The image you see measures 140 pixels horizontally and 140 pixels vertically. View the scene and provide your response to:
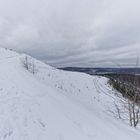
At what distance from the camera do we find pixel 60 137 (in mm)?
5445

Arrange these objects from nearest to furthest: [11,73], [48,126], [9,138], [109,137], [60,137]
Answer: [9,138] → [60,137] → [48,126] → [109,137] → [11,73]

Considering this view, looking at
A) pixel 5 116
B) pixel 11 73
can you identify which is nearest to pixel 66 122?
pixel 5 116

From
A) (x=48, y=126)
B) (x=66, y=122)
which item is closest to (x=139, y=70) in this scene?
(x=66, y=122)

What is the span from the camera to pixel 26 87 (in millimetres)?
8492

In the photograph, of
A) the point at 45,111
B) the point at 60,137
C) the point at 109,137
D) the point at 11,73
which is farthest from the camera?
the point at 11,73

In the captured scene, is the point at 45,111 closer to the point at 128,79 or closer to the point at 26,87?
the point at 26,87

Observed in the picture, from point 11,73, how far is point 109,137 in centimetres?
631

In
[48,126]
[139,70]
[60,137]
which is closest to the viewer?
[60,137]

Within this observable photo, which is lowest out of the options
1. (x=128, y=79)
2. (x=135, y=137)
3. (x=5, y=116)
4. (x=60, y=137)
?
(x=135, y=137)

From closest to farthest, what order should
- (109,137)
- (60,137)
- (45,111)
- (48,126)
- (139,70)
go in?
1. (60,137)
2. (48,126)
3. (109,137)
4. (45,111)
5. (139,70)

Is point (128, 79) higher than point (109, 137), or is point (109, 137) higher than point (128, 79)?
point (128, 79)

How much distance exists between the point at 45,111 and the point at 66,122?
0.77 metres

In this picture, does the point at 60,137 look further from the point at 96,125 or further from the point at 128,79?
the point at 128,79

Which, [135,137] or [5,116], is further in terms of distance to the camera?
[135,137]
